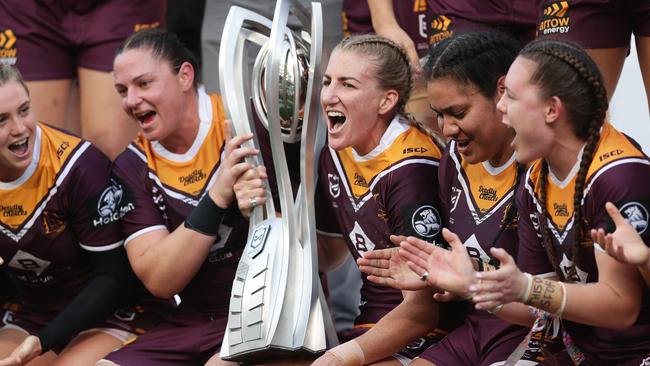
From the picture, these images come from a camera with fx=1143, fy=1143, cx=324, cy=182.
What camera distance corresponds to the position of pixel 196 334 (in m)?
3.58

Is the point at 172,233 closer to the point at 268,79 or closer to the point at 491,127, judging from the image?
the point at 268,79

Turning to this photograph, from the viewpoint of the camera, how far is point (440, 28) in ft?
12.0

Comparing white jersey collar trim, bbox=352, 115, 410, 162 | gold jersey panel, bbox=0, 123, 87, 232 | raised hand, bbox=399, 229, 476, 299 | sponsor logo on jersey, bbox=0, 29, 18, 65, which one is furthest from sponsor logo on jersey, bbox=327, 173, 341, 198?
sponsor logo on jersey, bbox=0, 29, 18, 65

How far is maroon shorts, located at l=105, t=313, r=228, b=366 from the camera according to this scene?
3525 mm

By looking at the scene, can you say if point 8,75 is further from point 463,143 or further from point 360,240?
point 463,143

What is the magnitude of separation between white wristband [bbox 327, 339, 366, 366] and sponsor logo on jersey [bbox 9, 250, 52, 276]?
1.14 metres

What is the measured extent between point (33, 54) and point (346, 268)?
4.53ft

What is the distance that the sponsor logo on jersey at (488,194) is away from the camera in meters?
3.10

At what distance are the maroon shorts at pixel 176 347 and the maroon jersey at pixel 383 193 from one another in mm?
458

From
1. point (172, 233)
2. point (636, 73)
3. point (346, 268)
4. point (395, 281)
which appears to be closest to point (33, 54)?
point (172, 233)

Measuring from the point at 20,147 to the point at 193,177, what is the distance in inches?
21.7

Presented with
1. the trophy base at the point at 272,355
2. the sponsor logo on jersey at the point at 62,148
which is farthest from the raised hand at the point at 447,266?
the sponsor logo on jersey at the point at 62,148

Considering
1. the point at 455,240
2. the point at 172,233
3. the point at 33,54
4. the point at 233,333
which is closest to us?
→ the point at 455,240

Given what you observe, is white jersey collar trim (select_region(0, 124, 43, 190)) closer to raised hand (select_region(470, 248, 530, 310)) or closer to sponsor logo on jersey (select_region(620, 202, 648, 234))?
raised hand (select_region(470, 248, 530, 310))
